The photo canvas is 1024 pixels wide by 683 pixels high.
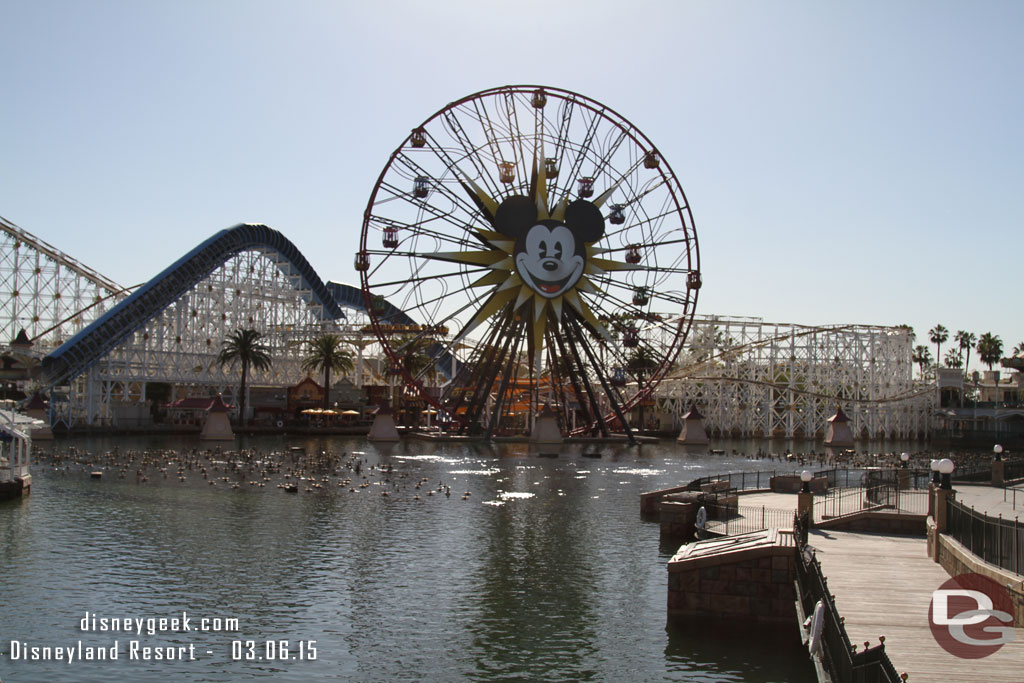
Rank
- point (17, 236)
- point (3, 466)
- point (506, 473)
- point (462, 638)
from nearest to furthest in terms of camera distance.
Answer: point (462, 638)
point (3, 466)
point (506, 473)
point (17, 236)

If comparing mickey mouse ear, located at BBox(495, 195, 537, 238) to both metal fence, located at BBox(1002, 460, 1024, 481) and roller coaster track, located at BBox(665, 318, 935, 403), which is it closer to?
metal fence, located at BBox(1002, 460, 1024, 481)

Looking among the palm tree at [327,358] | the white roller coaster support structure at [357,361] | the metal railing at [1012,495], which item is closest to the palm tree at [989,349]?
the white roller coaster support structure at [357,361]

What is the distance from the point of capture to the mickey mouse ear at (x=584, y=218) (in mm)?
71875

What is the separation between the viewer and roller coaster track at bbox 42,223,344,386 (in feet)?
283

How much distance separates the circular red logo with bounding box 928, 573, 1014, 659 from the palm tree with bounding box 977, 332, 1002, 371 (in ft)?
487

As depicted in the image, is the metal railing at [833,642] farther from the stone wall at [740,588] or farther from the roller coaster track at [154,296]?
the roller coaster track at [154,296]

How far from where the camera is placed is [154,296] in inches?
3627

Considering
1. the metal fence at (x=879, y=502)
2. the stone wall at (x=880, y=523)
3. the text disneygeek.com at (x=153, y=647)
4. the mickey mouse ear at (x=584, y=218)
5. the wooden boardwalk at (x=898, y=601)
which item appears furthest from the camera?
the mickey mouse ear at (x=584, y=218)

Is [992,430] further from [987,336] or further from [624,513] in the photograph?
[624,513]

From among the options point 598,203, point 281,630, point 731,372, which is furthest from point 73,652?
point 731,372

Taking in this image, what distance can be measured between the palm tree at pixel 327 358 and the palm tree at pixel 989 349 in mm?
97569

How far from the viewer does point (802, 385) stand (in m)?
126

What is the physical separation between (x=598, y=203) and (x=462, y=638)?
172 ft

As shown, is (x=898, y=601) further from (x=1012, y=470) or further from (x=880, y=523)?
(x=1012, y=470)
